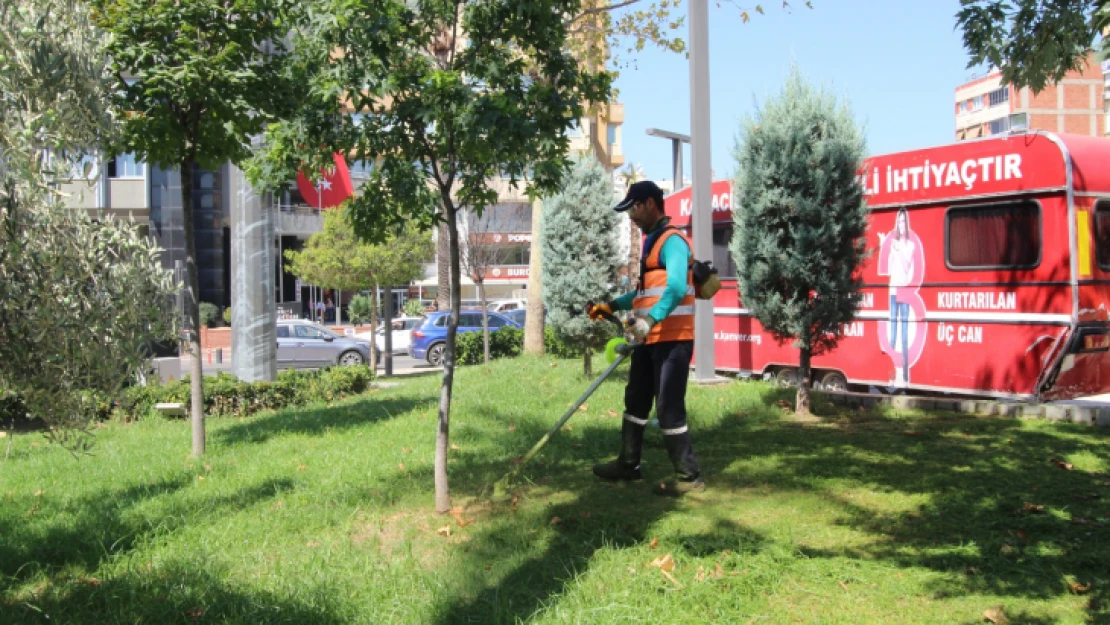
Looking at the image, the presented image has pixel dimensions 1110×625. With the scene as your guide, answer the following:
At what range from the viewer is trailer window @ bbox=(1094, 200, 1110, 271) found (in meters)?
8.73

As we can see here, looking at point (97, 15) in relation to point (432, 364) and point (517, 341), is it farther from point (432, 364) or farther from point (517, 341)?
point (432, 364)

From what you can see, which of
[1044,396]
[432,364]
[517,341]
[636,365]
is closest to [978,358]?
[1044,396]

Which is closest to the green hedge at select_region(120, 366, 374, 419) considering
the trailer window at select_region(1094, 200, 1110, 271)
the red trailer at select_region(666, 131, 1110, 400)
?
the red trailer at select_region(666, 131, 1110, 400)

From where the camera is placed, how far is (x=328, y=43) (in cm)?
496

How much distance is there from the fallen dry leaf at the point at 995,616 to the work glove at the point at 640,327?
2.37m

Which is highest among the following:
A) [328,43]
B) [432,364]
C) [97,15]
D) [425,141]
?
[97,15]

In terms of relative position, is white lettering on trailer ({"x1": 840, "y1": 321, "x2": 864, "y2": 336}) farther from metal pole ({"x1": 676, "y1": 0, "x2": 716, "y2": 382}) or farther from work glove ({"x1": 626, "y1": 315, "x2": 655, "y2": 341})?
work glove ({"x1": 626, "y1": 315, "x2": 655, "y2": 341})

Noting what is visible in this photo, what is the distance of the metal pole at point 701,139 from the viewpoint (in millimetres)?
10656

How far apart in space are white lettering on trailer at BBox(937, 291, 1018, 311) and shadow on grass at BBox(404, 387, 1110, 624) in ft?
4.87

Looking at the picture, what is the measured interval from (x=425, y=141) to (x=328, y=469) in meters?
2.67

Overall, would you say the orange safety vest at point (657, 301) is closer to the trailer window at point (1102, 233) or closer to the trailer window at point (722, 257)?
the trailer window at point (1102, 233)

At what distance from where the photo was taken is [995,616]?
145 inches

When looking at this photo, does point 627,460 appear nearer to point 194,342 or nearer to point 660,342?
point 660,342

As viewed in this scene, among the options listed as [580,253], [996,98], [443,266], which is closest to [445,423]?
[580,253]
